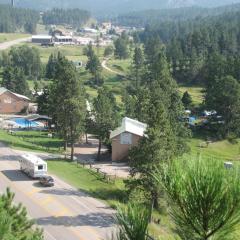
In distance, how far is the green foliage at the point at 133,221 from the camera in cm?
616

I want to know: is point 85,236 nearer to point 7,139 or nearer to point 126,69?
point 7,139

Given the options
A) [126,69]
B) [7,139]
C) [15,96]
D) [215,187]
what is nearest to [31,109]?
[15,96]

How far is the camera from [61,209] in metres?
34.6

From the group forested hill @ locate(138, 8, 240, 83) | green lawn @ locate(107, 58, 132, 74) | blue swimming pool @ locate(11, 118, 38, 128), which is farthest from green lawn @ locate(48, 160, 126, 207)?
green lawn @ locate(107, 58, 132, 74)

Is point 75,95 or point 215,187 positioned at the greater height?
point 215,187

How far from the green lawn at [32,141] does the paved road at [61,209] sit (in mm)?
12589

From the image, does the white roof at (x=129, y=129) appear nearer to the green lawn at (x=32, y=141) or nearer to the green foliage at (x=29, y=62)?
the green lawn at (x=32, y=141)

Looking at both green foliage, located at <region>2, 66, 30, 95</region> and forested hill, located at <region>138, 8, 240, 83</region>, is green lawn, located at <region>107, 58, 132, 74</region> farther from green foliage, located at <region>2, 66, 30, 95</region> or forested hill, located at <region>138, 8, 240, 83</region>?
green foliage, located at <region>2, 66, 30, 95</region>

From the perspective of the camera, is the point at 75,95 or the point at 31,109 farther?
the point at 31,109

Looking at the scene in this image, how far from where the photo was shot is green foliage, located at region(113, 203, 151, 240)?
20.2 feet

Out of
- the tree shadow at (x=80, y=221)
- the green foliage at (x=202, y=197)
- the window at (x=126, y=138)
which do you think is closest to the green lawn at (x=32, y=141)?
the window at (x=126, y=138)

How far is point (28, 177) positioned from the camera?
42.2 metres

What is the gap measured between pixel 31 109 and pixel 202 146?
34.1 metres

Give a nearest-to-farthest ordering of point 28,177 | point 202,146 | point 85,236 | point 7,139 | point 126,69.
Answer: point 85,236, point 28,177, point 7,139, point 202,146, point 126,69
